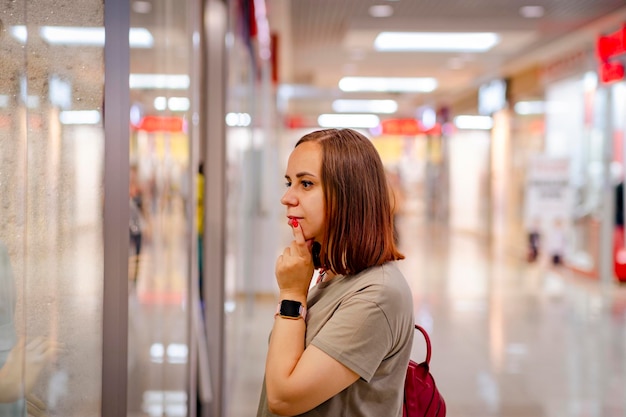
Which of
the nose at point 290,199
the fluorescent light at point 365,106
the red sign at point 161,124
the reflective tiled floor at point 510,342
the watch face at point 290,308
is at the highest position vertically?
the fluorescent light at point 365,106

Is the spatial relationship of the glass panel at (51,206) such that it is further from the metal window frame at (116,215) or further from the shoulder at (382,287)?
the shoulder at (382,287)

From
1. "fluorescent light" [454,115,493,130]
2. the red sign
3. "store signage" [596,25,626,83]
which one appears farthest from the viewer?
"fluorescent light" [454,115,493,130]

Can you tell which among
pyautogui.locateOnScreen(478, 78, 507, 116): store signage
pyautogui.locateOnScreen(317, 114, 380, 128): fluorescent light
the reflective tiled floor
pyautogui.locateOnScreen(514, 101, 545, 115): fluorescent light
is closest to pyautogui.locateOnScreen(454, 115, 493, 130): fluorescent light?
pyautogui.locateOnScreen(478, 78, 507, 116): store signage

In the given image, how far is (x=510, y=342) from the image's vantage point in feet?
22.0

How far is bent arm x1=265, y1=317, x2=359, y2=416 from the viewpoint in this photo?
1.36 m

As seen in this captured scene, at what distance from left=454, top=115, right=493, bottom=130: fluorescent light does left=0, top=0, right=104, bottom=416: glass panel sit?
→ 16.8m

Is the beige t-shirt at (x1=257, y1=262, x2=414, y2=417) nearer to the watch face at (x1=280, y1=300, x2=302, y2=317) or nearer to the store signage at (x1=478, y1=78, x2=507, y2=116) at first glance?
the watch face at (x1=280, y1=300, x2=302, y2=317)

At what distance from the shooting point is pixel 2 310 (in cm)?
145

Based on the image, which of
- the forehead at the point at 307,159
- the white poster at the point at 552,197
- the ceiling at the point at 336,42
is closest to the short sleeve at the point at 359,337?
the forehead at the point at 307,159

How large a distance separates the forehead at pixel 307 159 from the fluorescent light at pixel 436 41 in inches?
392

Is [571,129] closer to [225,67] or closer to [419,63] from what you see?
[419,63]

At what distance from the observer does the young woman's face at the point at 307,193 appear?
148 cm

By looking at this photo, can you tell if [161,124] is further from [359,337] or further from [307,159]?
[359,337]

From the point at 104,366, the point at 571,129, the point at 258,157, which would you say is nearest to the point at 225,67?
the point at 104,366
